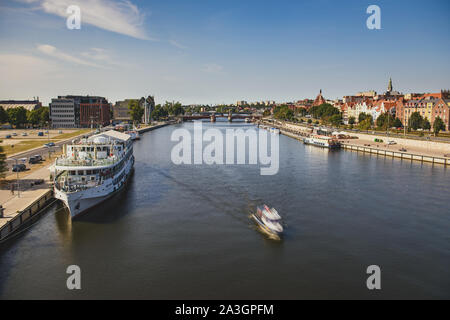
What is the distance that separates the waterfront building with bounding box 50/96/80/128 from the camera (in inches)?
5202

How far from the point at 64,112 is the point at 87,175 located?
111 metres

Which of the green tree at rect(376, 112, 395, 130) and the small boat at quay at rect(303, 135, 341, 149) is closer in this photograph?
the small boat at quay at rect(303, 135, 341, 149)

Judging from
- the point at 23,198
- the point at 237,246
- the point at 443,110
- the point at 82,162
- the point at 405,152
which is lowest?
the point at 237,246

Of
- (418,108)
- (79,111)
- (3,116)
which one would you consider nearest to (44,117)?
(79,111)

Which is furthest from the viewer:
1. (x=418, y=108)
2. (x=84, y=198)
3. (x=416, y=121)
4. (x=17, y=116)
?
(x=17, y=116)

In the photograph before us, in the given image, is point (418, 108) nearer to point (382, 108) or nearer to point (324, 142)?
point (382, 108)

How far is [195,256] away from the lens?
25281 mm

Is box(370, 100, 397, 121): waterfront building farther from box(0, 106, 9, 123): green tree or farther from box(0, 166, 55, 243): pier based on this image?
box(0, 106, 9, 123): green tree

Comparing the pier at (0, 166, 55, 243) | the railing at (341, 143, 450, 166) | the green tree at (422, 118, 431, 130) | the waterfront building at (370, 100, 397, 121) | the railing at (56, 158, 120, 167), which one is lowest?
the pier at (0, 166, 55, 243)

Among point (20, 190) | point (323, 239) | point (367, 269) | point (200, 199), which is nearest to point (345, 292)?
point (367, 269)

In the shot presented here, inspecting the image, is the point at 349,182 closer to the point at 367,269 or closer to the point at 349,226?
the point at 349,226

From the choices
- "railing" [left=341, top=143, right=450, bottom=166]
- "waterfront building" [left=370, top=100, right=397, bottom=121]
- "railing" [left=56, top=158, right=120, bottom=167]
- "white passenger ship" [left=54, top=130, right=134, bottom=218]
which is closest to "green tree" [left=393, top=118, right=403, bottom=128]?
"waterfront building" [left=370, top=100, right=397, bottom=121]

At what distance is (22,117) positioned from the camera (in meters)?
127

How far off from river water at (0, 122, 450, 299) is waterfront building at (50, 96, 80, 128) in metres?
104
